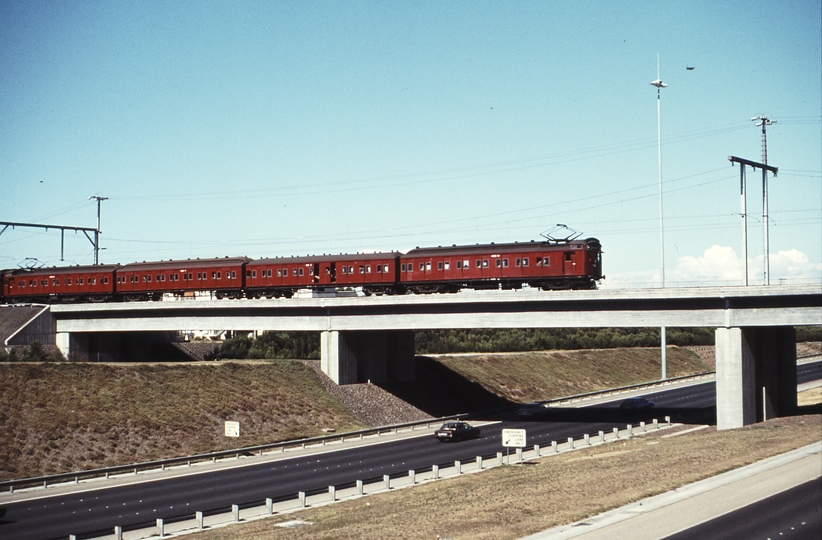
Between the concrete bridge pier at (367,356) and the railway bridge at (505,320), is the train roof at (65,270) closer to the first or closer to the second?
the railway bridge at (505,320)

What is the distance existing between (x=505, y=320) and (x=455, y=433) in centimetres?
813

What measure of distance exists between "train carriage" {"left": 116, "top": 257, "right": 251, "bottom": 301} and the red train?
8 centimetres

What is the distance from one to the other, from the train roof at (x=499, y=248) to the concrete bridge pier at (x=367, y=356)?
735 centimetres

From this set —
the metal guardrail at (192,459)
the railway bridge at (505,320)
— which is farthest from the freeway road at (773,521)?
the metal guardrail at (192,459)

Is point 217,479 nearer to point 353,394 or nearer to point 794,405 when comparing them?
point 353,394

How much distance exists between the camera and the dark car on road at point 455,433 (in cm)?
4800

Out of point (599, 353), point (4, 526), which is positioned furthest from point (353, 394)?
point (599, 353)

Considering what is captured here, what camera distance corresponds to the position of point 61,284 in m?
73.5

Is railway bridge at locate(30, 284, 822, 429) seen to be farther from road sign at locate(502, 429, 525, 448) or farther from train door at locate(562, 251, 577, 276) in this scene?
road sign at locate(502, 429, 525, 448)

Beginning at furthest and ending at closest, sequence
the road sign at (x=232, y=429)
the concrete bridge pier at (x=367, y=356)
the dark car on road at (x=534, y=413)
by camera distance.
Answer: the concrete bridge pier at (x=367, y=356)
the dark car on road at (x=534, y=413)
the road sign at (x=232, y=429)

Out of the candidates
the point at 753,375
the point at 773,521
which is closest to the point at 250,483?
the point at 773,521

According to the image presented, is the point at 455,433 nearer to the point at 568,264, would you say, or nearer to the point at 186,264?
the point at 568,264

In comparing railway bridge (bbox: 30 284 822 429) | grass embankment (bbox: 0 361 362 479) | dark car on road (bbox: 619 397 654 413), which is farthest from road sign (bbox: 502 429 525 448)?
dark car on road (bbox: 619 397 654 413)

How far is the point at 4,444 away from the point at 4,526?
13.2 m
